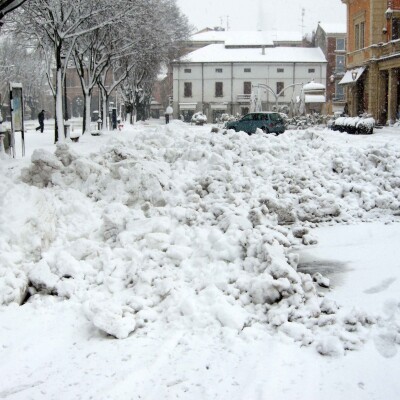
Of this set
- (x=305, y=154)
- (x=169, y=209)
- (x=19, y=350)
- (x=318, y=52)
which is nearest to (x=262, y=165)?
(x=305, y=154)

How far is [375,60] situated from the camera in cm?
3064

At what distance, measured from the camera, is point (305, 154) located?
13062 millimetres

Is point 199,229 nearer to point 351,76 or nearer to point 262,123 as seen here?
point 262,123

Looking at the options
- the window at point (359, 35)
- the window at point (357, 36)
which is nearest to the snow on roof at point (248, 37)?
the window at point (357, 36)

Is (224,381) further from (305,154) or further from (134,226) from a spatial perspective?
(305,154)

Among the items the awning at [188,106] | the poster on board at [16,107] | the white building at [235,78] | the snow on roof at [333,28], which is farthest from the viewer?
the awning at [188,106]

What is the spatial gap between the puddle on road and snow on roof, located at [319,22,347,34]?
56735 mm

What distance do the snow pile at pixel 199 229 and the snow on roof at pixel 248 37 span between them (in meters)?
55.5

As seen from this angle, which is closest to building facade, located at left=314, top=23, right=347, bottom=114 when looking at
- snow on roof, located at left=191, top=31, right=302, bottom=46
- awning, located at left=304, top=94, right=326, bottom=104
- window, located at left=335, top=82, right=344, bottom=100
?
window, located at left=335, top=82, right=344, bottom=100

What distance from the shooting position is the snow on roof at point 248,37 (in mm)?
66188

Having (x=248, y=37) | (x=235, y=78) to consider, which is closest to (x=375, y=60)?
(x=235, y=78)

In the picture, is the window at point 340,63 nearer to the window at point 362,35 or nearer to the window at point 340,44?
the window at point 340,44

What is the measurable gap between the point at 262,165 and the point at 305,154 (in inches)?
57.5

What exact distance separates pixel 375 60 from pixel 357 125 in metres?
9.04
